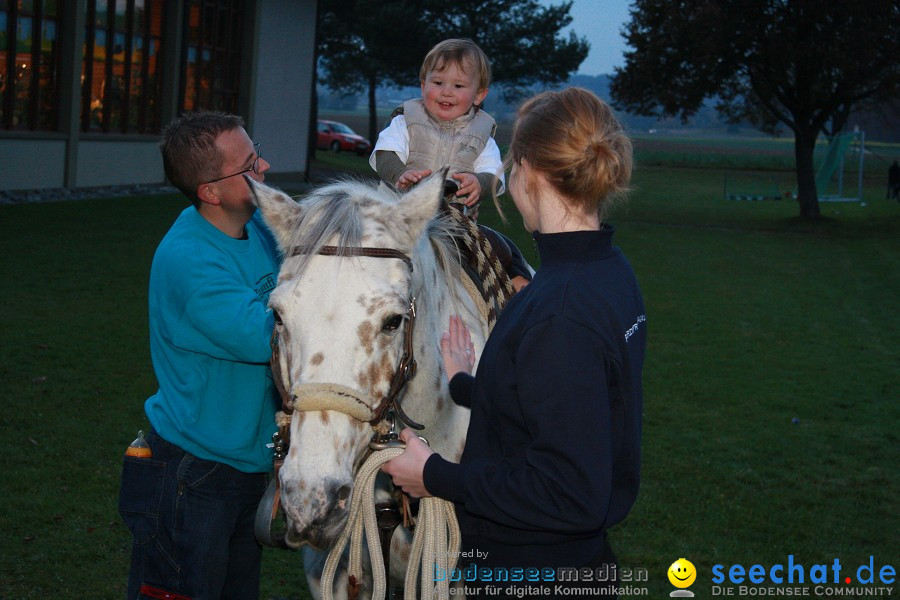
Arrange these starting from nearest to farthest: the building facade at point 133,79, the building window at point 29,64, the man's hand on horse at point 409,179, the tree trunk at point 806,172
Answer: the man's hand on horse at point 409,179, the building window at point 29,64, the building facade at point 133,79, the tree trunk at point 806,172

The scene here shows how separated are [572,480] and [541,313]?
36 centimetres

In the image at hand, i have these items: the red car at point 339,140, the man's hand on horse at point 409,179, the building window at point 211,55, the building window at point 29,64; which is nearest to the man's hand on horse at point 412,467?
the man's hand on horse at point 409,179

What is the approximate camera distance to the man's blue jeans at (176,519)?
2.76 metres

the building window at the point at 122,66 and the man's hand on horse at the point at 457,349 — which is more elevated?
the building window at the point at 122,66

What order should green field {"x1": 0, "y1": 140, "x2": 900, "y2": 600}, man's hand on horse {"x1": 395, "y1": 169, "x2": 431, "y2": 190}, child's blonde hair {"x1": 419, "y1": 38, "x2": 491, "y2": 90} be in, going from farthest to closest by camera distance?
green field {"x1": 0, "y1": 140, "x2": 900, "y2": 600} < child's blonde hair {"x1": 419, "y1": 38, "x2": 491, "y2": 90} < man's hand on horse {"x1": 395, "y1": 169, "x2": 431, "y2": 190}

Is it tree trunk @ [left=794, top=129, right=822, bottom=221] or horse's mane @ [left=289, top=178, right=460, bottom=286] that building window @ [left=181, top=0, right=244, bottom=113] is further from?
horse's mane @ [left=289, top=178, right=460, bottom=286]

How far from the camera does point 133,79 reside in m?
20.8

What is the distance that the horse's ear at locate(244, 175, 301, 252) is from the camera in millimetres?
2492

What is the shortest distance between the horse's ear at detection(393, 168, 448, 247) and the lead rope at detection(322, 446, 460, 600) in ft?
2.06

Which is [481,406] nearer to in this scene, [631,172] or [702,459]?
[631,172]

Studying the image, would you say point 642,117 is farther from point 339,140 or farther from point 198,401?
point 198,401

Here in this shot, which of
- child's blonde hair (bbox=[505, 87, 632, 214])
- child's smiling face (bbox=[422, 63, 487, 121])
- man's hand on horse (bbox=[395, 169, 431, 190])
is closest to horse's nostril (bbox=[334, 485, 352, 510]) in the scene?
child's blonde hair (bbox=[505, 87, 632, 214])

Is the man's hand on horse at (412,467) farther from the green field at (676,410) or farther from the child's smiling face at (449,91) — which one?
the child's smiling face at (449,91)

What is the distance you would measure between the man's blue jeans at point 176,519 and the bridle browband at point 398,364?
0.65 metres
